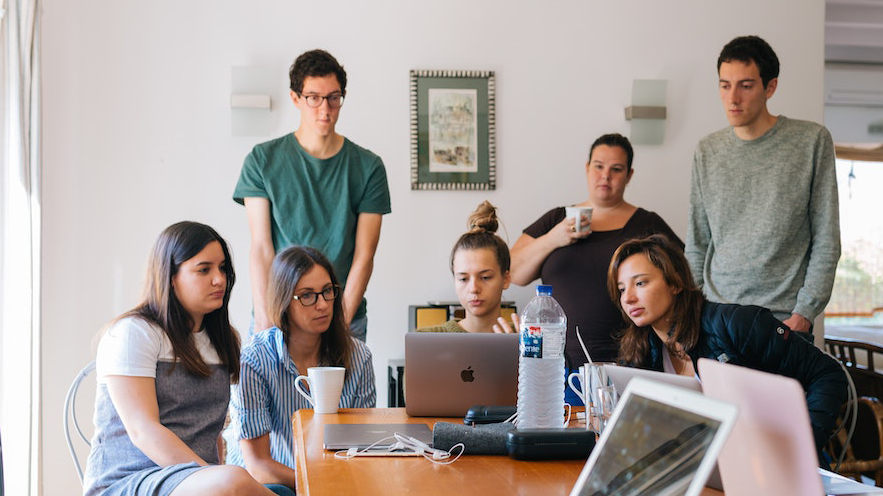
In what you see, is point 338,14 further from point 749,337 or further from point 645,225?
point 749,337

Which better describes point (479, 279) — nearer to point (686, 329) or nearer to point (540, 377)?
point (686, 329)

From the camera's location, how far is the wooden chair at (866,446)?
2.86m

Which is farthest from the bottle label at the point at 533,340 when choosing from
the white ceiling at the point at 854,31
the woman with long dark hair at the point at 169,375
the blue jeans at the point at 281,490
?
the white ceiling at the point at 854,31

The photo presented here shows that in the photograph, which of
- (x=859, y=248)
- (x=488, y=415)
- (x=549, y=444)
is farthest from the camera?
(x=859, y=248)

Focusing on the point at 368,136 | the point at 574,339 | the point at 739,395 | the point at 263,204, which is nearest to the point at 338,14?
the point at 368,136

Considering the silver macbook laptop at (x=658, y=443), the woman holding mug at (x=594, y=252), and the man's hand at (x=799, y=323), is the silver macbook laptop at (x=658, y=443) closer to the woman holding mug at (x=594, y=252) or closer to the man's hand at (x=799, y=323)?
the woman holding mug at (x=594, y=252)

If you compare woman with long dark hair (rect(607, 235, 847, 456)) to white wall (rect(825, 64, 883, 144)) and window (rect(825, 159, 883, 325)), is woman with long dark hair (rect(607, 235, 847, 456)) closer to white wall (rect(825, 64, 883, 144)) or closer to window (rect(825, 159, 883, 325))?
white wall (rect(825, 64, 883, 144))

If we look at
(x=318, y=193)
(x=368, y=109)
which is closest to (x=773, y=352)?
(x=318, y=193)

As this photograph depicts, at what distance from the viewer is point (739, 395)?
86 centimetres

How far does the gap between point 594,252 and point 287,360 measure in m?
1.39

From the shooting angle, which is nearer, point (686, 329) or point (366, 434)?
point (366, 434)

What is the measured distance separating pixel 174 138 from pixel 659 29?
2.39m

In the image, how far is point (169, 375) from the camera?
2062 millimetres

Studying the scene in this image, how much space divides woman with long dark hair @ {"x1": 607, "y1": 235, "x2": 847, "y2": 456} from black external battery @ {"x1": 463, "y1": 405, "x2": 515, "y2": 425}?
2.13 ft
